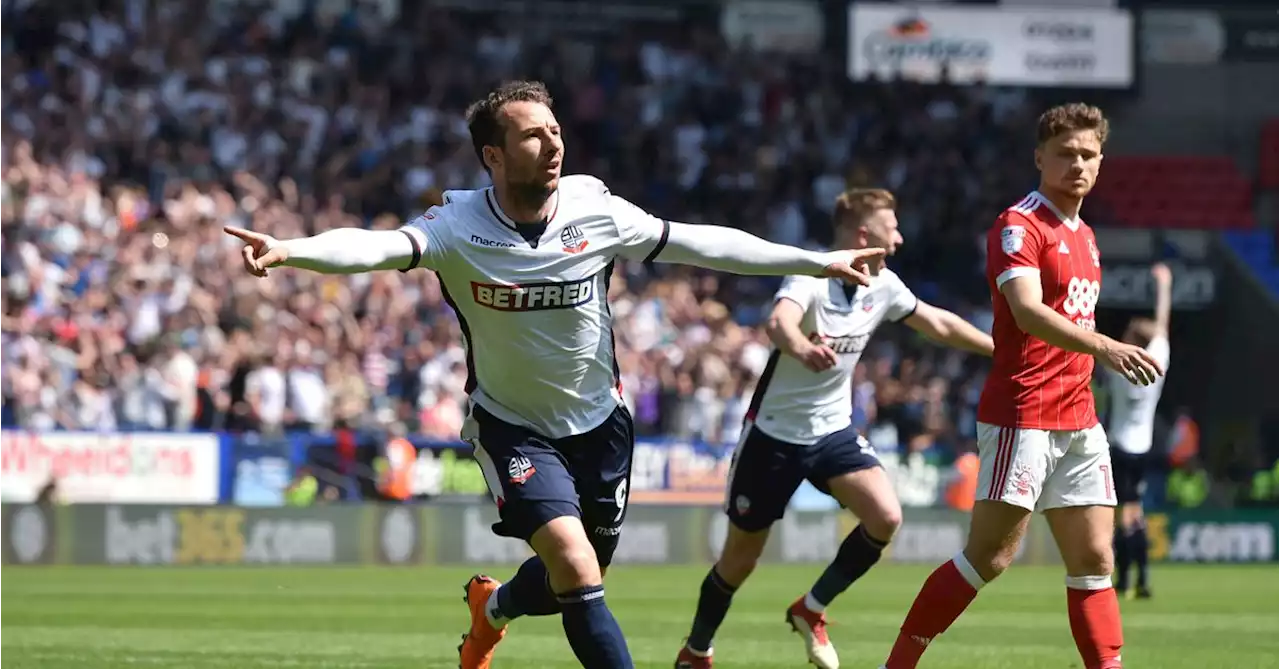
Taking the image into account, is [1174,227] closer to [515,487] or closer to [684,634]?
[684,634]

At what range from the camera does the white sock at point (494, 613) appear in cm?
943

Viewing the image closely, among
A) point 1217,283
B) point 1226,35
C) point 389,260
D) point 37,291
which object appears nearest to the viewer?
point 389,260

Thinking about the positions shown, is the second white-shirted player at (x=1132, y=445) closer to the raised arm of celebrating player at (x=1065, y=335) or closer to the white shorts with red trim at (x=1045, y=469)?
the white shorts with red trim at (x=1045, y=469)

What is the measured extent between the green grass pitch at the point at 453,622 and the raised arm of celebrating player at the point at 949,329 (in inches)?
74.5

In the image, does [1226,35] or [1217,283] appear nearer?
[1217,283]

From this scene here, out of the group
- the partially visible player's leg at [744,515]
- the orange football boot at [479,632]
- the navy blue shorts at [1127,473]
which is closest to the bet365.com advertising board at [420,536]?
the navy blue shorts at [1127,473]

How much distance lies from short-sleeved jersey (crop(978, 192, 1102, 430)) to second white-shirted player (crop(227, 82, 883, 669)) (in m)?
0.73

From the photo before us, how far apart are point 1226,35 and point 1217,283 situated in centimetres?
771

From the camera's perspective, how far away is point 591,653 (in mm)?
7715

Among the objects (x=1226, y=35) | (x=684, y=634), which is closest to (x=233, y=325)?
(x=684, y=634)

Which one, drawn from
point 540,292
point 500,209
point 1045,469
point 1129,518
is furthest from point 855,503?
point 1129,518

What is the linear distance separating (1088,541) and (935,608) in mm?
757

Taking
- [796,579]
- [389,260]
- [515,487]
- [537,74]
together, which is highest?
[537,74]

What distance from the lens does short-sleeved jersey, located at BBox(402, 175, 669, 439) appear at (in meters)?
8.00
